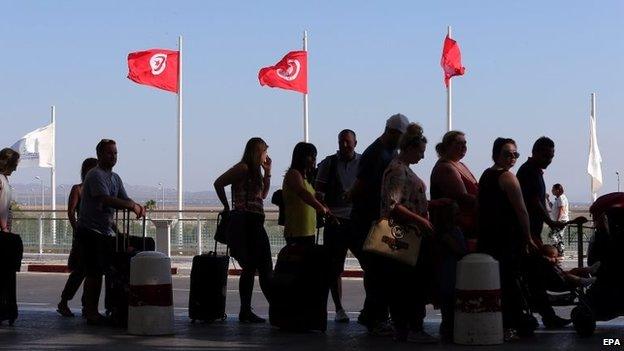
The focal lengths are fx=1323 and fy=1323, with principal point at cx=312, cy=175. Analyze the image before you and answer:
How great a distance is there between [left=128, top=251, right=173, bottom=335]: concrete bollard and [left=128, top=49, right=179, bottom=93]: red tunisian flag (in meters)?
24.9

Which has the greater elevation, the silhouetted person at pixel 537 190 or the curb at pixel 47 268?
the silhouetted person at pixel 537 190

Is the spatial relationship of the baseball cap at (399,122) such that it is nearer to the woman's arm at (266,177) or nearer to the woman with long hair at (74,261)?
the woman's arm at (266,177)

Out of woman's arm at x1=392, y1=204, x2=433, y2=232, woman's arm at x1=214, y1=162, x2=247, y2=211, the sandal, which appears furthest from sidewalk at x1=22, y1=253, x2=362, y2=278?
woman's arm at x1=392, y1=204, x2=433, y2=232

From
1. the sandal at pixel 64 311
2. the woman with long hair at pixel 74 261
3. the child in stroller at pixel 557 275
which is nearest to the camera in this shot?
the child in stroller at pixel 557 275

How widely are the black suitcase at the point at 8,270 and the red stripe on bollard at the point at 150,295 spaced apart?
1.49 m

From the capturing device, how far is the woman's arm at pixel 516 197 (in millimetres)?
10562

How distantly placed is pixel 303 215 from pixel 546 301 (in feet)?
8.05

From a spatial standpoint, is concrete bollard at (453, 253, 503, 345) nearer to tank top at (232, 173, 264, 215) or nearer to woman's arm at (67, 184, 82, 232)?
tank top at (232, 173, 264, 215)

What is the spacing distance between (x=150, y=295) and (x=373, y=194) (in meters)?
2.12

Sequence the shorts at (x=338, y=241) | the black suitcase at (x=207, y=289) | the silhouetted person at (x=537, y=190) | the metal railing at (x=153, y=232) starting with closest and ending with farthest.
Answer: the silhouetted person at (x=537, y=190)
the shorts at (x=338, y=241)
the black suitcase at (x=207, y=289)
the metal railing at (x=153, y=232)

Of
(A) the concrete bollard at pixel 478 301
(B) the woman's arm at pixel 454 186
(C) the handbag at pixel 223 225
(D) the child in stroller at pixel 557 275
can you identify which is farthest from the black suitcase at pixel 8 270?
(D) the child in stroller at pixel 557 275

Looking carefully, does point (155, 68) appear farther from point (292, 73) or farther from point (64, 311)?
point (64, 311)

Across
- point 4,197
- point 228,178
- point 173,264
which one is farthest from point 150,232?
point 228,178

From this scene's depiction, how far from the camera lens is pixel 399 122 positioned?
11469mm
